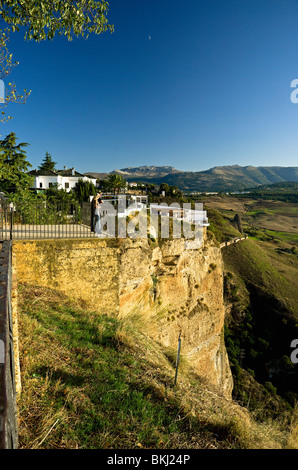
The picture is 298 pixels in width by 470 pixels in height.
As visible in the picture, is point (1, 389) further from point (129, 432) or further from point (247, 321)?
point (247, 321)

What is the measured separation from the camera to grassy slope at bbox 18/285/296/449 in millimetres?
2867

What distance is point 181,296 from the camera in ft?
42.8

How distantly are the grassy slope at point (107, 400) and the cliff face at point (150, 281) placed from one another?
168cm

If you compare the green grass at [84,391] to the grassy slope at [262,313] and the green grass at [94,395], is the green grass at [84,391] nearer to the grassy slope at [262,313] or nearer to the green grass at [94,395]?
the green grass at [94,395]

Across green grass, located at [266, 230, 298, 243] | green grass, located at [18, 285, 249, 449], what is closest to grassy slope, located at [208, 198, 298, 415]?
green grass, located at [18, 285, 249, 449]

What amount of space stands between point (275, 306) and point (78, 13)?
153 feet

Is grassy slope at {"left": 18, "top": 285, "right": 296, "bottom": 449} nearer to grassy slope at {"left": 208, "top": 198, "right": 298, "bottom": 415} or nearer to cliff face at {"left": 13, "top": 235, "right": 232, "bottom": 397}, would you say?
cliff face at {"left": 13, "top": 235, "right": 232, "bottom": 397}

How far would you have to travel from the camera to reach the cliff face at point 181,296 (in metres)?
9.08

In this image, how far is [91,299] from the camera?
7590 mm

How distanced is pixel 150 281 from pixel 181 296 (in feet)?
10.9

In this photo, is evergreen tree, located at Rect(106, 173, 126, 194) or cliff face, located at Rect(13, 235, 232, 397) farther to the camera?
evergreen tree, located at Rect(106, 173, 126, 194)

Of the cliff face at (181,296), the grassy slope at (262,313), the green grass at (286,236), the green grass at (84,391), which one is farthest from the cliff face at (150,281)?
the green grass at (286,236)

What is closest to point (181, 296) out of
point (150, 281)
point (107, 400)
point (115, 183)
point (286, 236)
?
point (150, 281)
